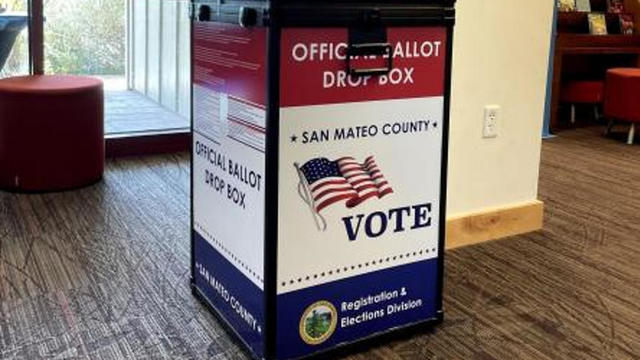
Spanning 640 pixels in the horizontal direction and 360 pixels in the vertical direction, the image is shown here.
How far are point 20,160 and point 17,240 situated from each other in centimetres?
70

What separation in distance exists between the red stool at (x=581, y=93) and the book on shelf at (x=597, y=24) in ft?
1.28

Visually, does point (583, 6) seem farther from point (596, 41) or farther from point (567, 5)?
point (596, 41)

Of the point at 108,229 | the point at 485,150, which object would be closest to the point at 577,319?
the point at 485,150

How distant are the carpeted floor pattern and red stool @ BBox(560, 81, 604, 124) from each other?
2.19m

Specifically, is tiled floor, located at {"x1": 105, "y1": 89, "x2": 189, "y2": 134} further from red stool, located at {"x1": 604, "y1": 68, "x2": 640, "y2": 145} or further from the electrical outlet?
red stool, located at {"x1": 604, "y1": 68, "x2": 640, "y2": 145}

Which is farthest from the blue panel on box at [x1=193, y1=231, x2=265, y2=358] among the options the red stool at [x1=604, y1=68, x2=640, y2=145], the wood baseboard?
the red stool at [x1=604, y1=68, x2=640, y2=145]

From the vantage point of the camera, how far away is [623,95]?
466 cm

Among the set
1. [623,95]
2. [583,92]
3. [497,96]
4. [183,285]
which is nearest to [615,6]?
[583,92]

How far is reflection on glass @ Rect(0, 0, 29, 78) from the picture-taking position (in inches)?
137

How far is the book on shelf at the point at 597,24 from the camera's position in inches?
213

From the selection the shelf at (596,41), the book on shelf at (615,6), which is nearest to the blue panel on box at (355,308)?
the shelf at (596,41)

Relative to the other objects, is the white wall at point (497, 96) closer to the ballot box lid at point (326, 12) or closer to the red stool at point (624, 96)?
the ballot box lid at point (326, 12)

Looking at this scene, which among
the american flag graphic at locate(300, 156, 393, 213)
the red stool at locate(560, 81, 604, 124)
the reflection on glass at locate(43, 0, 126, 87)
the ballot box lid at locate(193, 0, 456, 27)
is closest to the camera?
the ballot box lid at locate(193, 0, 456, 27)

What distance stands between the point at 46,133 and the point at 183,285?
4.31 feet
